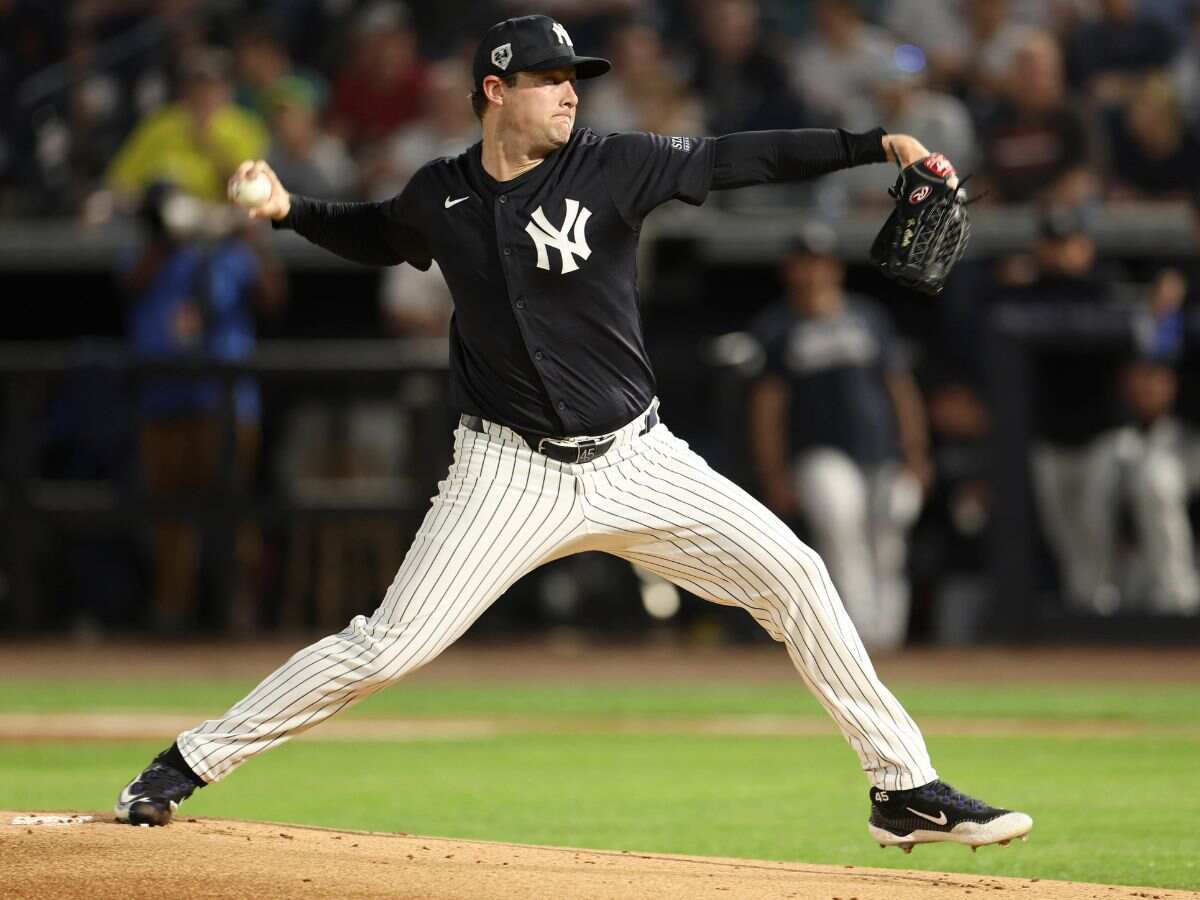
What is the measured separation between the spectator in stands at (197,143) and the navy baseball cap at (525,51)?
283 inches

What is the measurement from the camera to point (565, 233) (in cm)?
423

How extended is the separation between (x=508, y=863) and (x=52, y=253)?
8.66 m

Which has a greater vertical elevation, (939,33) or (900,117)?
→ (939,33)

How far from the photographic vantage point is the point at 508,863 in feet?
13.8

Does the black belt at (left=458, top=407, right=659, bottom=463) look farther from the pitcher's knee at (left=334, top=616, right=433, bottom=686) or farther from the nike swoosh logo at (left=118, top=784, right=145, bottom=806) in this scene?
the nike swoosh logo at (left=118, top=784, right=145, bottom=806)

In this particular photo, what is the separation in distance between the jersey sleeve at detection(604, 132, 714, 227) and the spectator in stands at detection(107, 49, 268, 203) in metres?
7.35

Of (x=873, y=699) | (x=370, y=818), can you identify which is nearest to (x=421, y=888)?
(x=873, y=699)

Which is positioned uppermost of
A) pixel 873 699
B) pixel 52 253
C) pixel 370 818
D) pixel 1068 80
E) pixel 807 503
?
pixel 1068 80

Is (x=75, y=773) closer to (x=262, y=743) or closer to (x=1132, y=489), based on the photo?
(x=262, y=743)

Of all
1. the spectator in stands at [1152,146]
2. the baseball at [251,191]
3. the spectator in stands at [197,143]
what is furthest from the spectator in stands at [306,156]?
the baseball at [251,191]

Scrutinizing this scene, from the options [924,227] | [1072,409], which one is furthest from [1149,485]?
[924,227]

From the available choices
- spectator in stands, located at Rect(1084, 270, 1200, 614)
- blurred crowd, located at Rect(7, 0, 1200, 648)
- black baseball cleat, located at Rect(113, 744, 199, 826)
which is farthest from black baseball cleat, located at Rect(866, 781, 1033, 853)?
spectator in stands, located at Rect(1084, 270, 1200, 614)

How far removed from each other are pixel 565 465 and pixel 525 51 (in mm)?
919

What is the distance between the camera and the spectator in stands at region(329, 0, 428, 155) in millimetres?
12328
